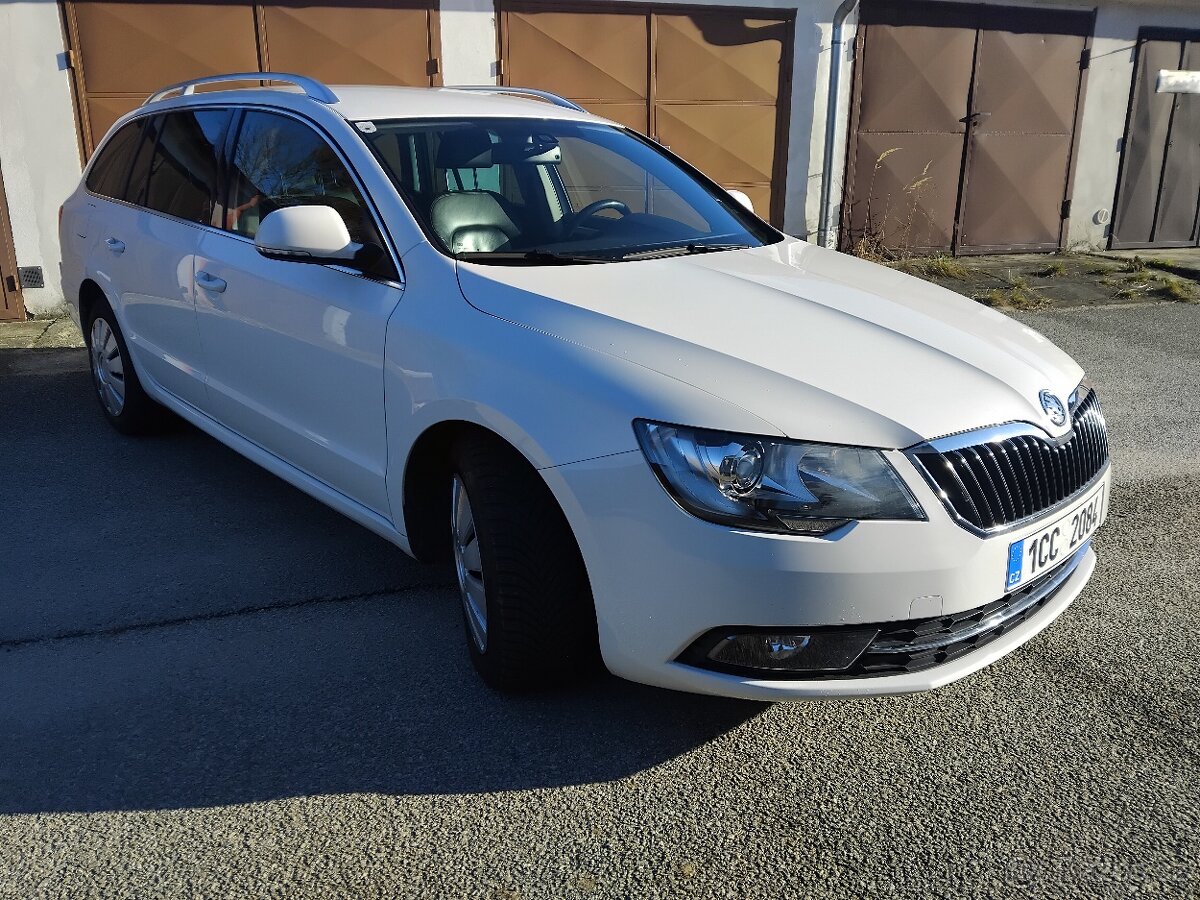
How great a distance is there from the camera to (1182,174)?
40.3 feet

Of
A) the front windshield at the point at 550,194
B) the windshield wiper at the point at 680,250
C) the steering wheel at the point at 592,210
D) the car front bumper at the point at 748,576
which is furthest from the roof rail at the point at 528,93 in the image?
the car front bumper at the point at 748,576

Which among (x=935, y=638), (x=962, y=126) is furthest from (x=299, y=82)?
(x=962, y=126)

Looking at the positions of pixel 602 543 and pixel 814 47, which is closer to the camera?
pixel 602 543

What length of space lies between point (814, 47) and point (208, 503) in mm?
7984

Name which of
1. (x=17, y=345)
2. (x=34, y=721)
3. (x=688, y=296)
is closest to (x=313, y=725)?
(x=34, y=721)

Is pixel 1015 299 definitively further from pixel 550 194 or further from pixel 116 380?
pixel 116 380

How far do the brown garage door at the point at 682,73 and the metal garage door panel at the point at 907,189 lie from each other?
1.03m

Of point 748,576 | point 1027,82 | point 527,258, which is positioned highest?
point 1027,82

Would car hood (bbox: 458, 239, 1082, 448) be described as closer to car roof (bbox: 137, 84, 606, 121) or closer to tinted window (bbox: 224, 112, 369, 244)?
tinted window (bbox: 224, 112, 369, 244)

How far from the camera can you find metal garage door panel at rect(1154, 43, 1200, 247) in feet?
39.5

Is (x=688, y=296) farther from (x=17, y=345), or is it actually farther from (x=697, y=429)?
(x=17, y=345)

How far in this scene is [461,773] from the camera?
2643mm

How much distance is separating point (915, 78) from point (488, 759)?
9965 mm

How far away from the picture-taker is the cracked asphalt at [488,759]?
231 cm
